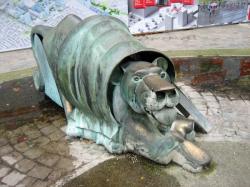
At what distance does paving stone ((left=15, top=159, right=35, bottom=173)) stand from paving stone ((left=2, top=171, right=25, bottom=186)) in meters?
0.08

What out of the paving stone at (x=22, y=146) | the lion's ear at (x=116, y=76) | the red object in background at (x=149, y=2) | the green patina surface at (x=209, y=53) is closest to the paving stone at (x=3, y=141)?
the paving stone at (x=22, y=146)

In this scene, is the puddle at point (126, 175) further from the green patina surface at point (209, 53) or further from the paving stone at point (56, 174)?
the green patina surface at point (209, 53)

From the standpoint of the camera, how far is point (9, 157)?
15.1ft

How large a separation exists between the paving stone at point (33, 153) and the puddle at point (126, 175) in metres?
0.81

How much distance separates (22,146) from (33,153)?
0.28m

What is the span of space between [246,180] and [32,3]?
7490mm

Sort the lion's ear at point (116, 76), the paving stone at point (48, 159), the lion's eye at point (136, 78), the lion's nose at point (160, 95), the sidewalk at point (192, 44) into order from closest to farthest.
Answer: the lion's nose at point (160, 95) < the lion's eye at point (136, 78) < the lion's ear at point (116, 76) < the paving stone at point (48, 159) < the sidewalk at point (192, 44)

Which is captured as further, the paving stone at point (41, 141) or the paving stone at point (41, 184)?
the paving stone at point (41, 141)

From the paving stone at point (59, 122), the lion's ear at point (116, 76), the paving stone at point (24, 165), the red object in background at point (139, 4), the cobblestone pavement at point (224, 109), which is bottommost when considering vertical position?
the cobblestone pavement at point (224, 109)

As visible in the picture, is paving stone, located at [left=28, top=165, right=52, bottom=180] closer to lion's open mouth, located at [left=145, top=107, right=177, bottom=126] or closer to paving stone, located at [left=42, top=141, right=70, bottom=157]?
paving stone, located at [left=42, top=141, right=70, bottom=157]

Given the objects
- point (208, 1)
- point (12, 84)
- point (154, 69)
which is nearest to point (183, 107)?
point (154, 69)

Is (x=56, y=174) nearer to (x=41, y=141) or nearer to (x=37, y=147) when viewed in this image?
(x=37, y=147)

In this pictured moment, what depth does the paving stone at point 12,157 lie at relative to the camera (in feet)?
14.8

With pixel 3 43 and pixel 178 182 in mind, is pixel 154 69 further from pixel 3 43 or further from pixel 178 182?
pixel 3 43
